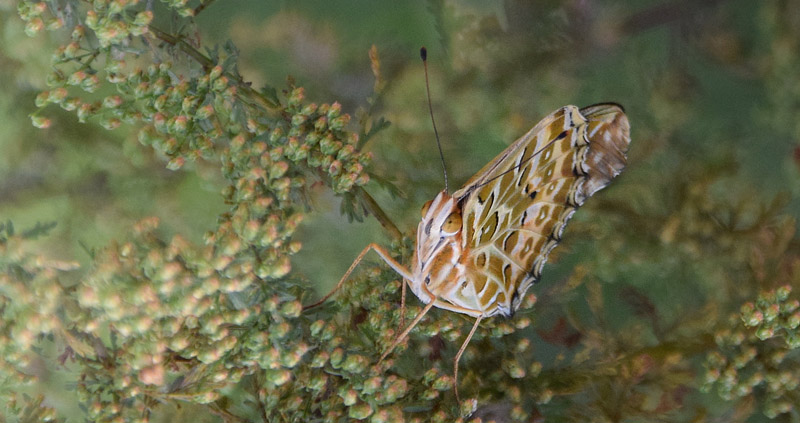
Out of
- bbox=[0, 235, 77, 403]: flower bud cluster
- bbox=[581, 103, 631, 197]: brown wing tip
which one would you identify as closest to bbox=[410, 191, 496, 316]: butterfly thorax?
bbox=[581, 103, 631, 197]: brown wing tip

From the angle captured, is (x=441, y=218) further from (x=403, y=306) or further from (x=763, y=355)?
(x=763, y=355)

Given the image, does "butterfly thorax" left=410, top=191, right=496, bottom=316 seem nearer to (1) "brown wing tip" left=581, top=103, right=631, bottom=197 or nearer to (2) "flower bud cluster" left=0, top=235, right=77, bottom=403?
(1) "brown wing tip" left=581, top=103, right=631, bottom=197

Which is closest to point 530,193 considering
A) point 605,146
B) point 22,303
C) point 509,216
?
point 509,216

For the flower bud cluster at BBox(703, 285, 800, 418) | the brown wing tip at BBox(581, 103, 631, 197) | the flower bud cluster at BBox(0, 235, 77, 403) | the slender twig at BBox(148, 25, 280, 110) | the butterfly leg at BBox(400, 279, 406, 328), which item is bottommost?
the flower bud cluster at BBox(703, 285, 800, 418)

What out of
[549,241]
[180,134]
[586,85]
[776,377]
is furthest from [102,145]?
[776,377]

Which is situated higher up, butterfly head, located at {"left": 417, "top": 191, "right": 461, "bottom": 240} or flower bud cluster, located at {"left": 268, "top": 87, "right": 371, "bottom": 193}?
flower bud cluster, located at {"left": 268, "top": 87, "right": 371, "bottom": 193}

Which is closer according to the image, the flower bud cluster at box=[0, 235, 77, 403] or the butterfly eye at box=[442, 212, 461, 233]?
the flower bud cluster at box=[0, 235, 77, 403]

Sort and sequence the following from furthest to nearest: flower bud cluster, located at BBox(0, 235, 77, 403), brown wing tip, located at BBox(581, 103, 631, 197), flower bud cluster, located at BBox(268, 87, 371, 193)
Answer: brown wing tip, located at BBox(581, 103, 631, 197) → flower bud cluster, located at BBox(268, 87, 371, 193) → flower bud cluster, located at BBox(0, 235, 77, 403)
